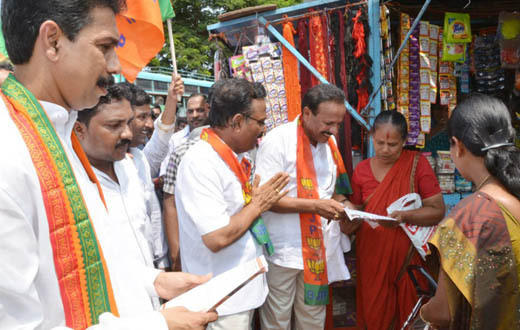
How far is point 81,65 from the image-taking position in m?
0.92

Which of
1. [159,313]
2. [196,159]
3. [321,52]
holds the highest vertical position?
[321,52]

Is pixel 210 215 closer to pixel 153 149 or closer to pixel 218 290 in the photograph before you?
pixel 218 290

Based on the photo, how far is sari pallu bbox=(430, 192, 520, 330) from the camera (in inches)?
56.6

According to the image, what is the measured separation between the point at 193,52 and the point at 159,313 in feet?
43.2

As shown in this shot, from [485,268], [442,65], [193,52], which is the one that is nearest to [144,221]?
[485,268]

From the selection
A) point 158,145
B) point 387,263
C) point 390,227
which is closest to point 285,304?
point 387,263

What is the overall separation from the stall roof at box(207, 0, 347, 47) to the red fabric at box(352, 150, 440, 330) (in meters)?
1.76

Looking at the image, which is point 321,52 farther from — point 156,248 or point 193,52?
point 193,52

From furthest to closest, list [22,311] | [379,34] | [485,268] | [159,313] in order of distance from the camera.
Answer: [379,34] → [485,268] → [159,313] → [22,311]

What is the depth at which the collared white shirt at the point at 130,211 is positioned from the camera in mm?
1383

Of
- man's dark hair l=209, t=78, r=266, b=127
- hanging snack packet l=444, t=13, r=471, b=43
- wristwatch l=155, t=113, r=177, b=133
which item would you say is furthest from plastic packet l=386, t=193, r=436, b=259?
wristwatch l=155, t=113, r=177, b=133

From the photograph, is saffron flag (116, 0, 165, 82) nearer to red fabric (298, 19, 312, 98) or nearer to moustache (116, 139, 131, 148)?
moustache (116, 139, 131, 148)

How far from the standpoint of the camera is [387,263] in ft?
9.32

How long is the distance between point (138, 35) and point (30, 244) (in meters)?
2.32
